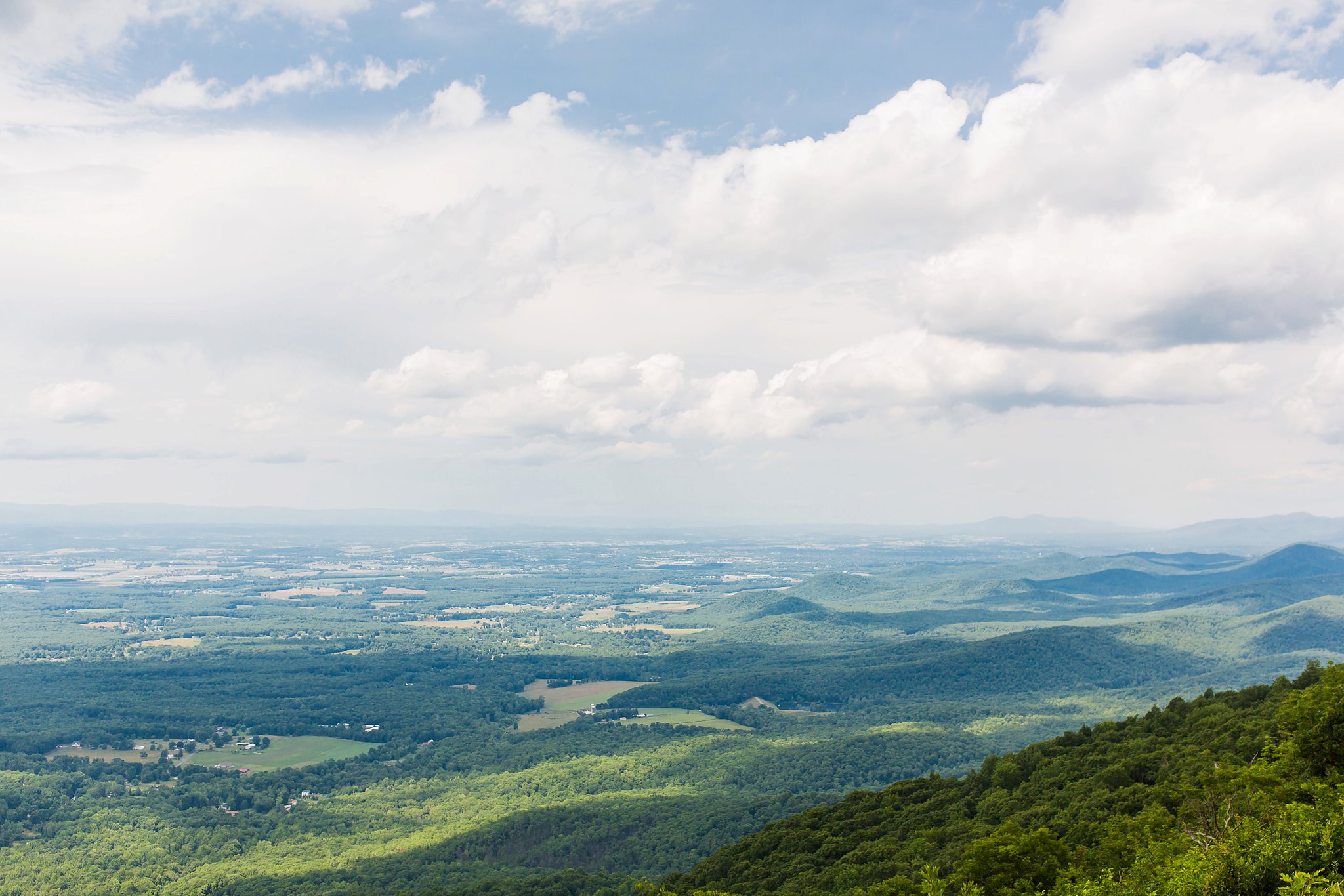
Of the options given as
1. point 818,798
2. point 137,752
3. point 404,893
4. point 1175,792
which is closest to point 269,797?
point 137,752

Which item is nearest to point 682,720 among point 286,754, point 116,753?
point 286,754

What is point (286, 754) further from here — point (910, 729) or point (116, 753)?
point (910, 729)

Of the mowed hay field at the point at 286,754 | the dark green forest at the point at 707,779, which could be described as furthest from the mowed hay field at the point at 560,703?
the mowed hay field at the point at 286,754

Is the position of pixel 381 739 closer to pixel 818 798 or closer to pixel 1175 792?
pixel 818 798

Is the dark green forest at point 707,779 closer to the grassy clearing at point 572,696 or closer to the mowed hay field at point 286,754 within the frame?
the mowed hay field at point 286,754

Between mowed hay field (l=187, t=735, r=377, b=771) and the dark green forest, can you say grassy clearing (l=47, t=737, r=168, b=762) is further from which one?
mowed hay field (l=187, t=735, r=377, b=771)

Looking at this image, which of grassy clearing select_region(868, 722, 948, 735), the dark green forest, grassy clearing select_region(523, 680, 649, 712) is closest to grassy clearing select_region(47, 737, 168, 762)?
the dark green forest
